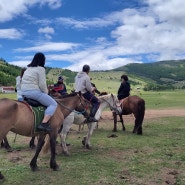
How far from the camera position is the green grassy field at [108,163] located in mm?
8164

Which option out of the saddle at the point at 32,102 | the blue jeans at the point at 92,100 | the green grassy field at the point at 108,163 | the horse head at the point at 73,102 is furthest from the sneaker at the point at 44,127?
the blue jeans at the point at 92,100

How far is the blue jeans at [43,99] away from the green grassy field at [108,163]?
176 centimetres

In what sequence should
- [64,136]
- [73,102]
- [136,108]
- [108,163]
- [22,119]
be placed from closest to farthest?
1. [22,119]
2. [108,163]
3. [73,102]
4. [64,136]
5. [136,108]

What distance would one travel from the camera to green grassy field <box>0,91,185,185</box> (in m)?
8.16

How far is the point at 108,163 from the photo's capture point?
32.5 ft

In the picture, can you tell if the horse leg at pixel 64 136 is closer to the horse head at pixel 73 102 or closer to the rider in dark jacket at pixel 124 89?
the horse head at pixel 73 102

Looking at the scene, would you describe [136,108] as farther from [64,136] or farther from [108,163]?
[108,163]

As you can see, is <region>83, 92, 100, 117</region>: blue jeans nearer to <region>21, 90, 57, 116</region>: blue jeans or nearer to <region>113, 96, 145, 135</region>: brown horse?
<region>21, 90, 57, 116</region>: blue jeans

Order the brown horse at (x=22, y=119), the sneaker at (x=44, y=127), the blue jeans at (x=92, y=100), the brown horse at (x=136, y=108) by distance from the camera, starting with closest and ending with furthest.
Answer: the brown horse at (x=22, y=119), the sneaker at (x=44, y=127), the blue jeans at (x=92, y=100), the brown horse at (x=136, y=108)

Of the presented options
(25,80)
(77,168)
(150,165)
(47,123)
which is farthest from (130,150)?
(25,80)

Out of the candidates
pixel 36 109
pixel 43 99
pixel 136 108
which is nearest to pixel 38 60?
pixel 43 99

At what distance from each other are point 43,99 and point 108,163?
301 cm

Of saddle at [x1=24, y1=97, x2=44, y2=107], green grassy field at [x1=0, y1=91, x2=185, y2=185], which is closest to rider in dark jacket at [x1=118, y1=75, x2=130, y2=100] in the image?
green grassy field at [x1=0, y1=91, x2=185, y2=185]

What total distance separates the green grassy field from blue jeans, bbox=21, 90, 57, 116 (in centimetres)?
176
